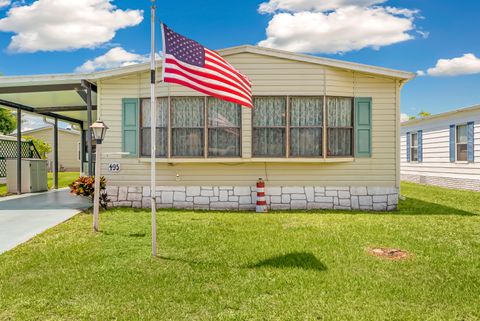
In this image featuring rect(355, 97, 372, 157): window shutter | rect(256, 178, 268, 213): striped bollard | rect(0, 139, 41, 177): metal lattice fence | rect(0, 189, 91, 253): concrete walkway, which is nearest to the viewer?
rect(0, 189, 91, 253): concrete walkway

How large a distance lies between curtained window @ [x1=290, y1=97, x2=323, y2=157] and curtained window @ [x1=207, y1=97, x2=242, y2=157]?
1.20 m

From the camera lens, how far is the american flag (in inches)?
173

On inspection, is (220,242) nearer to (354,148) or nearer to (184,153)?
(184,153)

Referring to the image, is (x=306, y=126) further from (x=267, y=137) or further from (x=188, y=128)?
(x=188, y=128)

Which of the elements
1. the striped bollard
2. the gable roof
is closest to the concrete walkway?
the gable roof

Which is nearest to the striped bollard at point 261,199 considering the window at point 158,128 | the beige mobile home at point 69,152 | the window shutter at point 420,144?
the window at point 158,128

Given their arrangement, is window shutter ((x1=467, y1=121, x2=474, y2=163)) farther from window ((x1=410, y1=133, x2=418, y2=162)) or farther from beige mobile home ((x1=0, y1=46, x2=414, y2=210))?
beige mobile home ((x1=0, y1=46, x2=414, y2=210))

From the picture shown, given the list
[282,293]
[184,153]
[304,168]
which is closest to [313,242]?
[282,293]

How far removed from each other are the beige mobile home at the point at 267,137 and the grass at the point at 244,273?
74.9 inches

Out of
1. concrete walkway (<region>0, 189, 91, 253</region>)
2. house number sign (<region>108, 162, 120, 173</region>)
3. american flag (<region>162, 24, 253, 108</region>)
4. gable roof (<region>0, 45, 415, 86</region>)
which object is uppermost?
gable roof (<region>0, 45, 415, 86</region>)

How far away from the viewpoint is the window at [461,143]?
13.1 meters

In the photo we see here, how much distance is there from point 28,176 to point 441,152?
1379 centimetres

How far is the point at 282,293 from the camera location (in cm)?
350

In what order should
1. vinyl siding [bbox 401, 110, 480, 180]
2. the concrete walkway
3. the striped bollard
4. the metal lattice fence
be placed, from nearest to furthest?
the concrete walkway < the striped bollard < vinyl siding [bbox 401, 110, 480, 180] < the metal lattice fence
